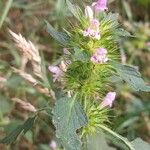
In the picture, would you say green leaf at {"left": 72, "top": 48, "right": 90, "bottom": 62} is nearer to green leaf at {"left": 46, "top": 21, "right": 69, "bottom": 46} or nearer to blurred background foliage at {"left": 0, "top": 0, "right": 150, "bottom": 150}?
green leaf at {"left": 46, "top": 21, "right": 69, "bottom": 46}

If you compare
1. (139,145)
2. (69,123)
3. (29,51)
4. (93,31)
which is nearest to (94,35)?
(93,31)

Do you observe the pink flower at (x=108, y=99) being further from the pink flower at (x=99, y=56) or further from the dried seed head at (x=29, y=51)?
A: the dried seed head at (x=29, y=51)

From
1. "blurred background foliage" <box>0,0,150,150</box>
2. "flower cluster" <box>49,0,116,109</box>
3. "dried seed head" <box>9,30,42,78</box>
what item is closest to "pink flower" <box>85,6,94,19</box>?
"flower cluster" <box>49,0,116,109</box>

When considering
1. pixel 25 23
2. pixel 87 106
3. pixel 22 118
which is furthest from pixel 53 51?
pixel 87 106

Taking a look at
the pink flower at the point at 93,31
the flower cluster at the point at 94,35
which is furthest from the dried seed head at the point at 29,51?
the pink flower at the point at 93,31

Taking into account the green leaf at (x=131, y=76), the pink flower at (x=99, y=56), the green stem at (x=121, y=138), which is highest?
the pink flower at (x=99, y=56)

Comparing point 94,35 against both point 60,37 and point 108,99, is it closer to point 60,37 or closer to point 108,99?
point 60,37

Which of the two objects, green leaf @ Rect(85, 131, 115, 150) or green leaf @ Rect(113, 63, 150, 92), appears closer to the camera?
green leaf @ Rect(113, 63, 150, 92)
